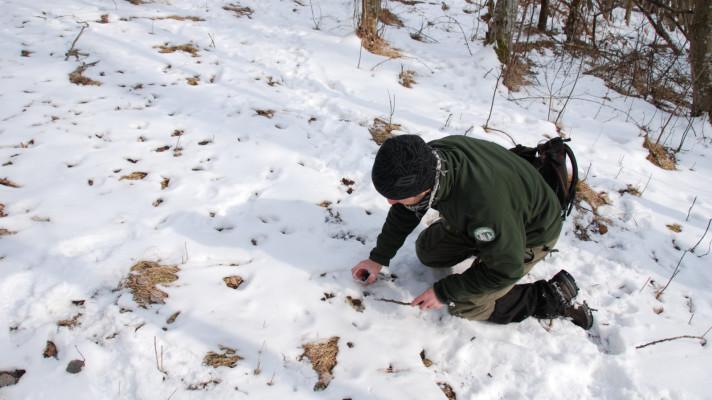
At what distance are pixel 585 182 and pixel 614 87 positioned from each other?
281cm

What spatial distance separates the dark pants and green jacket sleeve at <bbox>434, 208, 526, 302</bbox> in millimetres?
170

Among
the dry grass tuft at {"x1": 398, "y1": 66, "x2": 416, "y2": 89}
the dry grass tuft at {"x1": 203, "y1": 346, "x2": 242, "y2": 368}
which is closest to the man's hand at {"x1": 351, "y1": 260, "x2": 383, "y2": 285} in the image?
the dry grass tuft at {"x1": 203, "y1": 346, "x2": 242, "y2": 368}

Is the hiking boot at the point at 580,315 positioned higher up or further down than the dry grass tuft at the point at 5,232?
higher up

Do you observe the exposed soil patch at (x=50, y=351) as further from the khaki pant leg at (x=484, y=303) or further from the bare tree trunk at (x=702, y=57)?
the bare tree trunk at (x=702, y=57)

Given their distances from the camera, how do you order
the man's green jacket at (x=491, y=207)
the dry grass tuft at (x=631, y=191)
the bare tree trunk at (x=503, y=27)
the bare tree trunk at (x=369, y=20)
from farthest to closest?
the bare tree trunk at (x=369, y=20) → the bare tree trunk at (x=503, y=27) → the dry grass tuft at (x=631, y=191) → the man's green jacket at (x=491, y=207)

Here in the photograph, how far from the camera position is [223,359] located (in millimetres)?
1996

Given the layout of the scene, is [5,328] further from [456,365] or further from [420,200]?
[456,365]

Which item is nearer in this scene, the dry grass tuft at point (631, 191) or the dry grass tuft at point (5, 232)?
the dry grass tuft at point (5, 232)

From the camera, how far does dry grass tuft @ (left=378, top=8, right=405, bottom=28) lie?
6547 millimetres

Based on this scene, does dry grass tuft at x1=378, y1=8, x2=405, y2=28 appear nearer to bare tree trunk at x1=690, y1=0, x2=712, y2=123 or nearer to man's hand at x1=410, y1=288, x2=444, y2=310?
bare tree trunk at x1=690, y1=0, x2=712, y2=123

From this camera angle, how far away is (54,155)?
3021mm

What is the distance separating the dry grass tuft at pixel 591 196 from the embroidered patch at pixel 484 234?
1905 millimetres

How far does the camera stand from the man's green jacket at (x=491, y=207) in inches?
66.9

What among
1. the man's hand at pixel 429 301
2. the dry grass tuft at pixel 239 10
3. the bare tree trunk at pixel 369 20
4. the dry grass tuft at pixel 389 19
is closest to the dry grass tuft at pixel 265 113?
the bare tree trunk at pixel 369 20
